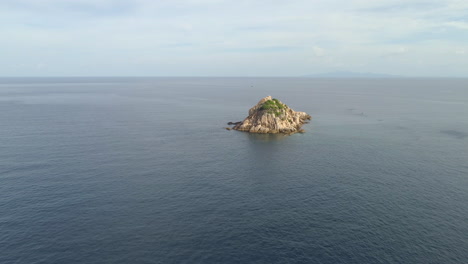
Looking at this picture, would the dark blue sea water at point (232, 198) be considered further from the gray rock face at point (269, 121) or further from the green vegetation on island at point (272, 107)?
the green vegetation on island at point (272, 107)

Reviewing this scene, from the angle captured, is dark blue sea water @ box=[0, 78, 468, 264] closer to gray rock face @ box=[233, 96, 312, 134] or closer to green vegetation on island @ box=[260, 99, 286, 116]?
gray rock face @ box=[233, 96, 312, 134]

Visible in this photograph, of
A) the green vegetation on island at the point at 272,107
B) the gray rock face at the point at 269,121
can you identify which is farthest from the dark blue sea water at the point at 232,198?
the green vegetation on island at the point at 272,107

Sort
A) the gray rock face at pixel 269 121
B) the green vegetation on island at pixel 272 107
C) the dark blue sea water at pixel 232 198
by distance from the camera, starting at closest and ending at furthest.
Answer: the dark blue sea water at pixel 232 198 < the gray rock face at pixel 269 121 < the green vegetation on island at pixel 272 107

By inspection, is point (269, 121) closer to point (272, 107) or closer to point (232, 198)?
point (272, 107)

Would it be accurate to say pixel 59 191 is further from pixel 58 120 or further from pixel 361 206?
pixel 58 120

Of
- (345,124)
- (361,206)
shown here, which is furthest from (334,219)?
(345,124)

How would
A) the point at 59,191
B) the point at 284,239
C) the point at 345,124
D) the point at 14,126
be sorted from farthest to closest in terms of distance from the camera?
the point at 345,124 → the point at 14,126 → the point at 59,191 → the point at 284,239

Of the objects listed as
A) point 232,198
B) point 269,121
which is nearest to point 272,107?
point 269,121

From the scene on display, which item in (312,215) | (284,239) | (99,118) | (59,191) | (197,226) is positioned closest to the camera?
(284,239)
